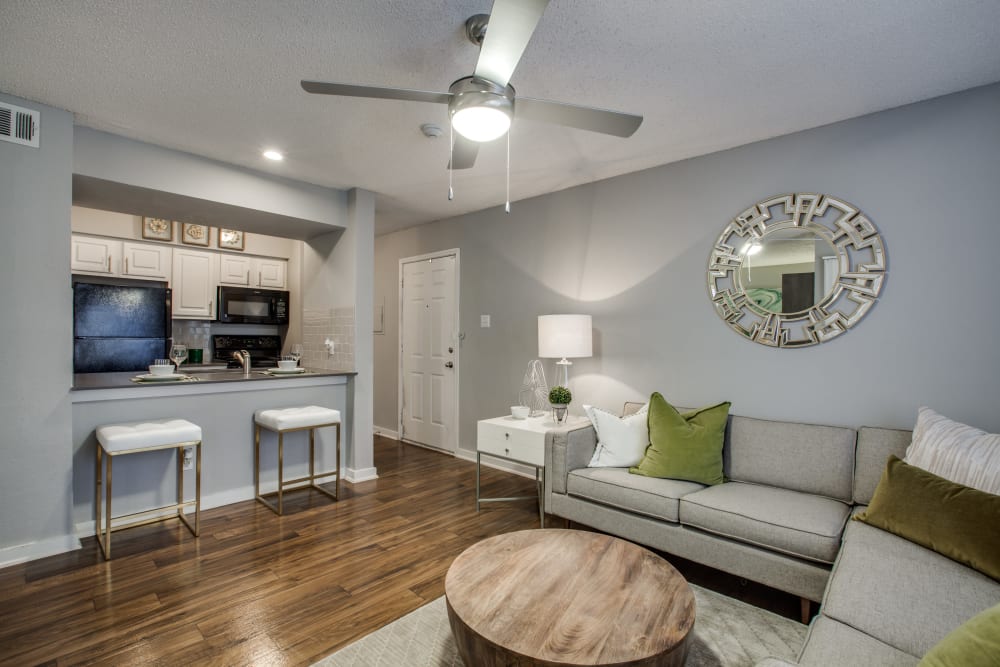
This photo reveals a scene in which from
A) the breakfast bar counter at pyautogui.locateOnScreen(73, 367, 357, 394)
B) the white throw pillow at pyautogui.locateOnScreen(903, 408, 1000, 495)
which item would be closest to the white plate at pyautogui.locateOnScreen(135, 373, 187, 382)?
the breakfast bar counter at pyautogui.locateOnScreen(73, 367, 357, 394)

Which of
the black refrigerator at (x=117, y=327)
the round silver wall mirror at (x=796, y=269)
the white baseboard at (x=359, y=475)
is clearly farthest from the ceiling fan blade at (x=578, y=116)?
the black refrigerator at (x=117, y=327)

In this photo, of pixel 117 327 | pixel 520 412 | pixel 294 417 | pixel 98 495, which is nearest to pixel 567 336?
pixel 520 412

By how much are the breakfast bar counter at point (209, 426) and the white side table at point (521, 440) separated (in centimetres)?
119

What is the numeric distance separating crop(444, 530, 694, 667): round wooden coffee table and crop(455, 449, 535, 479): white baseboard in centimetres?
220

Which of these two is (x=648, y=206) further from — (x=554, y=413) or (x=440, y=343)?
(x=440, y=343)

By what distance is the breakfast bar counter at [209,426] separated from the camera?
9.41 ft

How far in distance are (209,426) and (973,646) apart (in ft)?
12.5

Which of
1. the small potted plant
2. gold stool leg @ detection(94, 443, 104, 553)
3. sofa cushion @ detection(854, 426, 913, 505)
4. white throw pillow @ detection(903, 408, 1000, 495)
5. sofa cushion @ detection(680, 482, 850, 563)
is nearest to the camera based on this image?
white throw pillow @ detection(903, 408, 1000, 495)

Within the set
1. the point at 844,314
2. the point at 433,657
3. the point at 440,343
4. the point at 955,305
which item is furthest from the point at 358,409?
the point at 955,305

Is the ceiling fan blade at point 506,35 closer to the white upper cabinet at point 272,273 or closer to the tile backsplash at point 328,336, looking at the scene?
the tile backsplash at point 328,336

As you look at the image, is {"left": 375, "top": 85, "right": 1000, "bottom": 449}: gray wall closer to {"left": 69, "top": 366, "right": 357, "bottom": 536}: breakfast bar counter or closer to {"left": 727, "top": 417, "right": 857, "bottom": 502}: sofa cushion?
{"left": 727, "top": 417, "right": 857, "bottom": 502}: sofa cushion

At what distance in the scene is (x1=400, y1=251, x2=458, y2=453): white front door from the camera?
16.1 feet

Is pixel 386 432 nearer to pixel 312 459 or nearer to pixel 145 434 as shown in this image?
pixel 312 459

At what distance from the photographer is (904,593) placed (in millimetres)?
1457
